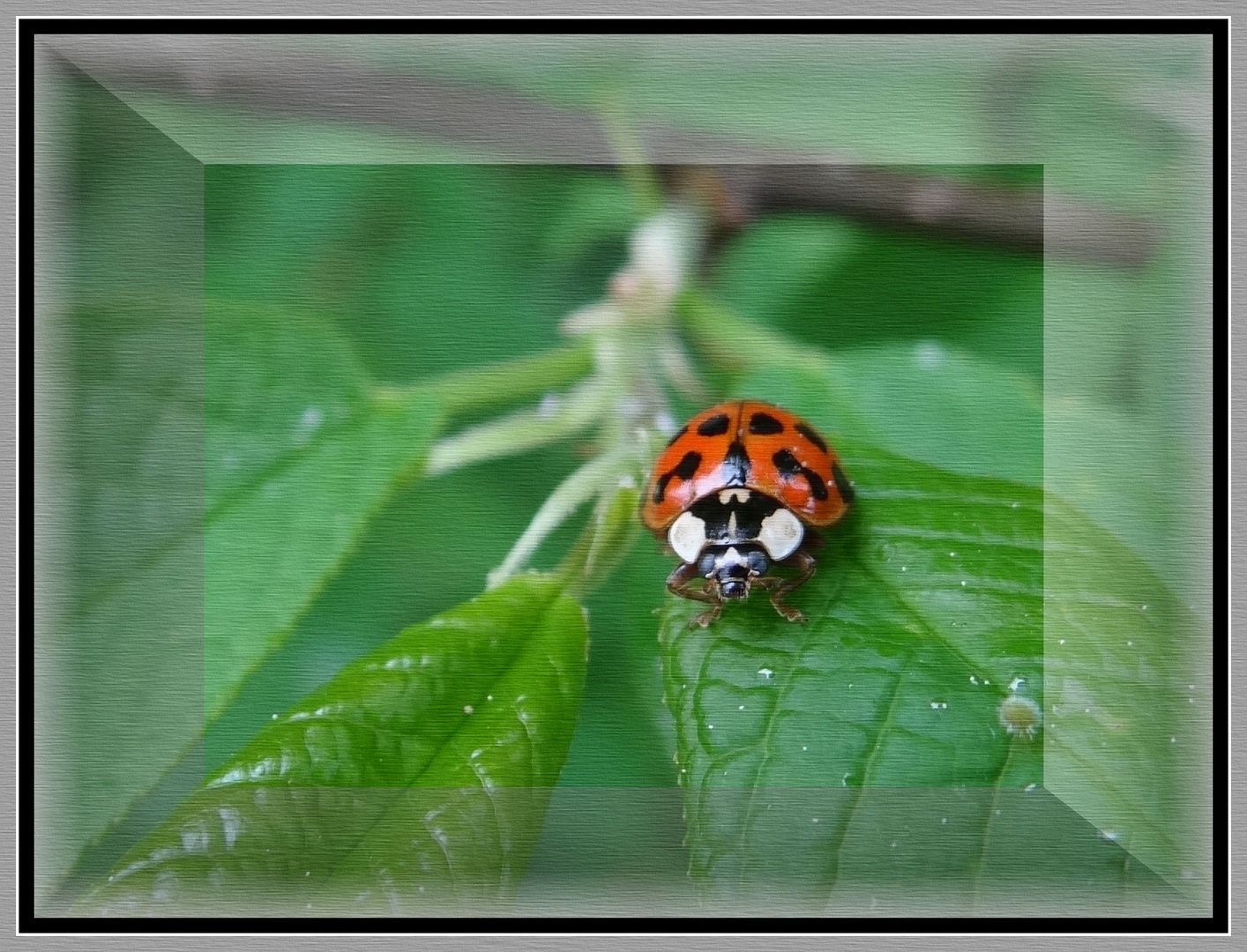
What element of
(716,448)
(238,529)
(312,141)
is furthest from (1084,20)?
(238,529)

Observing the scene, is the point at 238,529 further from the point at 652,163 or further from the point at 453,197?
the point at 652,163

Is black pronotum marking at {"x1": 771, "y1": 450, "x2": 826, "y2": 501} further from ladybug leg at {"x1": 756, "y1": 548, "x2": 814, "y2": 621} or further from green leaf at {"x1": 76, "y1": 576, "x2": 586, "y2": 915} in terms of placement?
green leaf at {"x1": 76, "y1": 576, "x2": 586, "y2": 915}

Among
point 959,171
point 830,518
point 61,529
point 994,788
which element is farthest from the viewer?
point 959,171

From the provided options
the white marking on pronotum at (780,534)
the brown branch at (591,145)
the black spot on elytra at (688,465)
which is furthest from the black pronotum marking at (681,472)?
the brown branch at (591,145)

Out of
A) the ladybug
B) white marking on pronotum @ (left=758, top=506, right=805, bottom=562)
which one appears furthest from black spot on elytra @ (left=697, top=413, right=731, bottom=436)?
white marking on pronotum @ (left=758, top=506, right=805, bottom=562)

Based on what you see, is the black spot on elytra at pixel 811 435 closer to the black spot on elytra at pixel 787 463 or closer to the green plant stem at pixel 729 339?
the black spot on elytra at pixel 787 463

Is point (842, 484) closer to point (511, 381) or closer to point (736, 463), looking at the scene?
point (736, 463)

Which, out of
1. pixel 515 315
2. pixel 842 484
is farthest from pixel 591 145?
pixel 842 484
